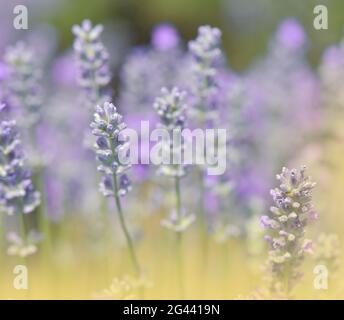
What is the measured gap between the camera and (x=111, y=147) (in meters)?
1.78

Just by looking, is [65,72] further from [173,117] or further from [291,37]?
[173,117]

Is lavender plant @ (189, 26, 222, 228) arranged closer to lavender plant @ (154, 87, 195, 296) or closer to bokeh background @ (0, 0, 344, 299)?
lavender plant @ (154, 87, 195, 296)

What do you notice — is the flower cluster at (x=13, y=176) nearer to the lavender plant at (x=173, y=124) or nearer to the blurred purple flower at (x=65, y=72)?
the lavender plant at (x=173, y=124)

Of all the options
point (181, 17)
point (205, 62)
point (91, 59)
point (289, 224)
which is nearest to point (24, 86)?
point (91, 59)

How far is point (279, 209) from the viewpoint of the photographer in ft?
5.72

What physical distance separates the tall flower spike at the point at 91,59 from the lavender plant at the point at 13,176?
0.31m

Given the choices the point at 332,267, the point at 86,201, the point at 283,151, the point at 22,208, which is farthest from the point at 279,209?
the point at 283,151

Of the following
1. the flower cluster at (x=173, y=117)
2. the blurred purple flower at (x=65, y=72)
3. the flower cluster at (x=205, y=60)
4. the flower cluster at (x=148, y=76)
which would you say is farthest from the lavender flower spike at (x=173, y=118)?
the blurred purple flower at (x=65, y=72)

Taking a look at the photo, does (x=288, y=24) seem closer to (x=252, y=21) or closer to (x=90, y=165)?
(x=90, y=165)

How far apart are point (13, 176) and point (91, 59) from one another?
16.1 inches

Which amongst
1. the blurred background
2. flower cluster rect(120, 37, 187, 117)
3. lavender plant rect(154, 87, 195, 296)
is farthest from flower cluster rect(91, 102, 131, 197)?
the blurred background

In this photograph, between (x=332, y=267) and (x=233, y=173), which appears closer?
(x=332, y=267)

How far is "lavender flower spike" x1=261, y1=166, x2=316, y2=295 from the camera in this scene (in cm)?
170

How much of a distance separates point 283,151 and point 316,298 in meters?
1.37
